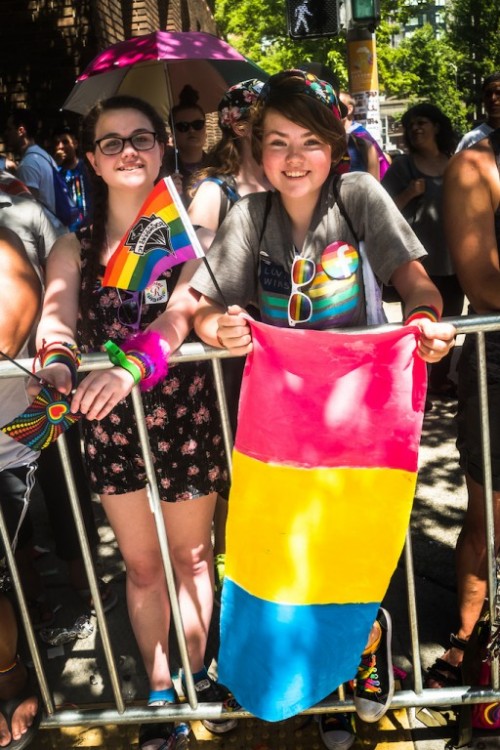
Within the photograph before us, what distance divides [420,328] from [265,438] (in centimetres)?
59

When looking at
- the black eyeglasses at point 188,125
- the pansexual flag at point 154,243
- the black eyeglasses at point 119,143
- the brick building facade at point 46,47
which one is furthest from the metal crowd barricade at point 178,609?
the brick building facade at point 46,47

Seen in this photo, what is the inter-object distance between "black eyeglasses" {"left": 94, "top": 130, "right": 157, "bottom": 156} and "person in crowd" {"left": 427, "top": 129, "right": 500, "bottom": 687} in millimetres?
1077

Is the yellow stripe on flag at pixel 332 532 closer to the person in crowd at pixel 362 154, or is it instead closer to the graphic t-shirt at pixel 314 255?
the graphic t-shirt at pixel 314 255

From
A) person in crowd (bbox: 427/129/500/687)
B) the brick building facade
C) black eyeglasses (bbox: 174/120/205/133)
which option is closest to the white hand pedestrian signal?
black eyeglasses (bbox: 174/120/205/133)

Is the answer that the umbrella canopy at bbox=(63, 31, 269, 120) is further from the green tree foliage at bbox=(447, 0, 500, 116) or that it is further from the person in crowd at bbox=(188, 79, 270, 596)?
the green tree foliage at bbox=(447, 0, 500, 116)

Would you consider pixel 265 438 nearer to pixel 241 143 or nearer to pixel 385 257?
pixel 385 257

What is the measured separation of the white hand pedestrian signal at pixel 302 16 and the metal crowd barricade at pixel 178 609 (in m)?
5.99

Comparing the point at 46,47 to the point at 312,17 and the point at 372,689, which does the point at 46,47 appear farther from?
the point at 372,689

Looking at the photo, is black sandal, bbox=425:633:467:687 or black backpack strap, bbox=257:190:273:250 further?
black sandal, bbox=425:633:467:687

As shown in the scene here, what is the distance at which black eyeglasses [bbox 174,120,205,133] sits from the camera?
16.6 ft

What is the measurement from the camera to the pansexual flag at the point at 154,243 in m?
2.10

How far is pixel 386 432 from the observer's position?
7.32 feet

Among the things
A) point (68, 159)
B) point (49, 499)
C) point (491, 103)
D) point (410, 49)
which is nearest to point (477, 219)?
point (49, 499)

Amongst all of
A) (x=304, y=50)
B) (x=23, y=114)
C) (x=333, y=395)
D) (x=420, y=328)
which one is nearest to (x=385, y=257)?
(x=420, y=328)
